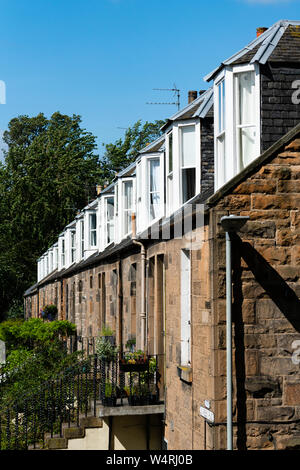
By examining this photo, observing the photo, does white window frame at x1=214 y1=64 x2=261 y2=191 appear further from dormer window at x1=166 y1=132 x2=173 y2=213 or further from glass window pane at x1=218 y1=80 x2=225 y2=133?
dormer window at x1=166 y1=132 x2=173 y2=213

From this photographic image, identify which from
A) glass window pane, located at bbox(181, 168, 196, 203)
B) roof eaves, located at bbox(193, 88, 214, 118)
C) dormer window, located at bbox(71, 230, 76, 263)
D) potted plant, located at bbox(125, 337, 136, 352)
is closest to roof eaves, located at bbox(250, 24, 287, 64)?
roof eaves, located at bbox(193, 88, 214, 118)

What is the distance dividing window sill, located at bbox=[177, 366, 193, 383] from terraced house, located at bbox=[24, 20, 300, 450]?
0.04 m

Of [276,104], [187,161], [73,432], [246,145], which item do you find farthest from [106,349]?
[276,104]

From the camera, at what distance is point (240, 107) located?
12.7 meters

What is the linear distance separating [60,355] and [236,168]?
12.8 metres

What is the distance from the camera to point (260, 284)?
37.6 feet

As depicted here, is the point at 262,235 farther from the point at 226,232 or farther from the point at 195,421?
the point at 195,421

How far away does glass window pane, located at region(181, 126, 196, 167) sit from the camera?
50.7ft

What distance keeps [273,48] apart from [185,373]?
18.2 ft

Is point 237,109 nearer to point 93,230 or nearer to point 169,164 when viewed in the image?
point 169,164

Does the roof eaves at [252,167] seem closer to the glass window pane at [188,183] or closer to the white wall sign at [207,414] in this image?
the white wall sign at [207,414]

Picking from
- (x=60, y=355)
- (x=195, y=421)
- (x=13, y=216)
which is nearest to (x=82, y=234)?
(x=60, y=355)

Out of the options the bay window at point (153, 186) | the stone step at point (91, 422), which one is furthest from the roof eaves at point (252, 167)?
the bay window at point (153, 186)

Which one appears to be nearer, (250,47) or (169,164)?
(250,47)
